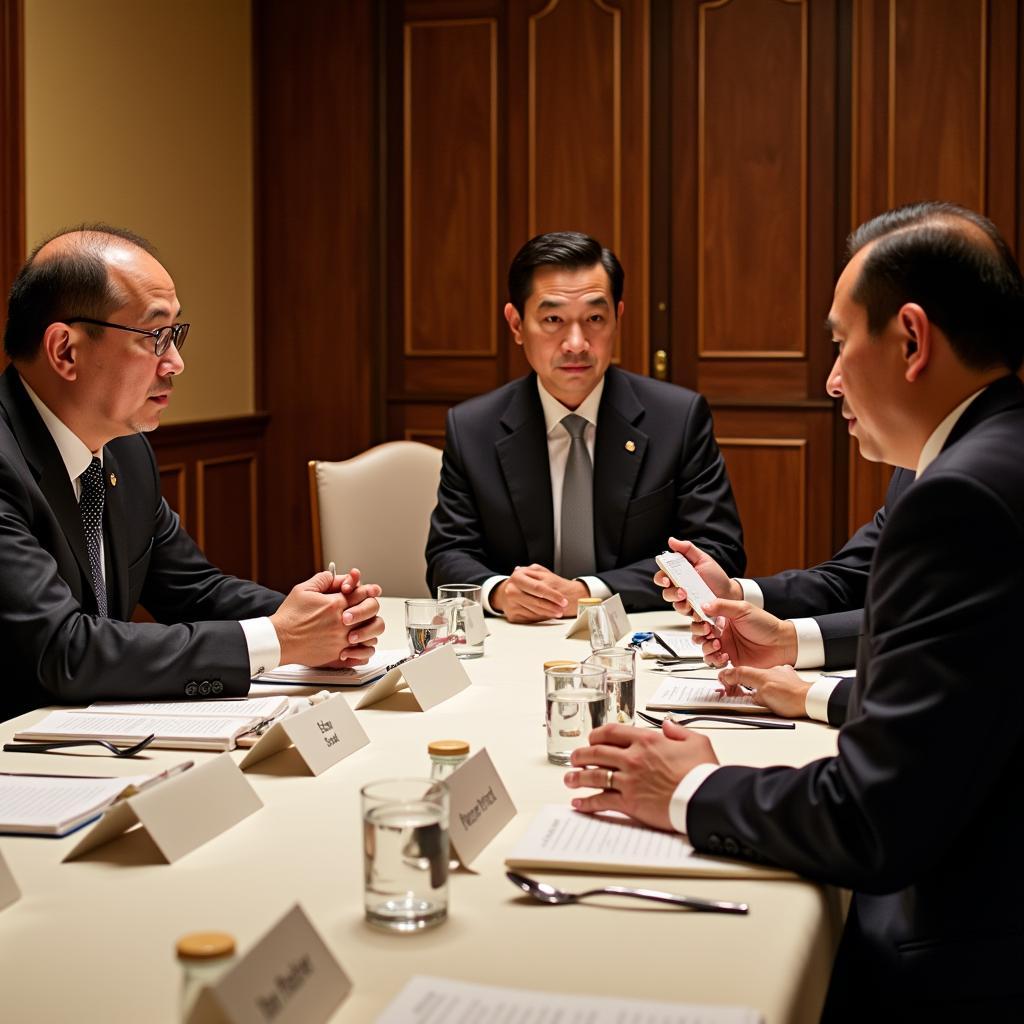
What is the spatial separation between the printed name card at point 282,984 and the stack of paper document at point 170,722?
0.85m

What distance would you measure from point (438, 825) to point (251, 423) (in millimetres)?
5227

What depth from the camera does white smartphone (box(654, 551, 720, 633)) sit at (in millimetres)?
2427

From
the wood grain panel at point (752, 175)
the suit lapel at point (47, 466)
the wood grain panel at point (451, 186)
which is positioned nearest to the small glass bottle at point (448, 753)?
the suit lapel at point (47, 466)

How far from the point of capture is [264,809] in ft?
5.49

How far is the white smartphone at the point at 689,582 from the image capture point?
2.43 meters

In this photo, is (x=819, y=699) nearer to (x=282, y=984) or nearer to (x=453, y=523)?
(x=282, y=984)

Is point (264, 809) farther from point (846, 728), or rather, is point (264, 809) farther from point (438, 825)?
point (846, 728)

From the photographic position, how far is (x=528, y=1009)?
111 centimetres

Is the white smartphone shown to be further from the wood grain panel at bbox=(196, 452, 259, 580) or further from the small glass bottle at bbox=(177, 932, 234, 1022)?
the wood grain panel at bbox=(196, 452, 259, 580)

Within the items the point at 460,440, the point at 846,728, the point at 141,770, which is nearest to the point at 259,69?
the point at 460,440

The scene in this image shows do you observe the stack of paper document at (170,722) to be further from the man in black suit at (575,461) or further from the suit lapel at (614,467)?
the suit lapel at (614,467)

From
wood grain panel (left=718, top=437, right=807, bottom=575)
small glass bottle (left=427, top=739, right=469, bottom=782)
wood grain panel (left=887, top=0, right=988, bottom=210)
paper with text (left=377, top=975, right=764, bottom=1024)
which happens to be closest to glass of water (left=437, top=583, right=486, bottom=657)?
small glass bottle (left=427, top=739, right=469, bottom=782)

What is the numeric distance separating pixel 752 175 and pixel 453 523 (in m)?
2.83

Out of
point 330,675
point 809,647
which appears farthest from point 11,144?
point 809,647
